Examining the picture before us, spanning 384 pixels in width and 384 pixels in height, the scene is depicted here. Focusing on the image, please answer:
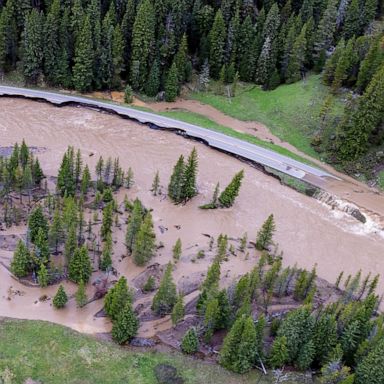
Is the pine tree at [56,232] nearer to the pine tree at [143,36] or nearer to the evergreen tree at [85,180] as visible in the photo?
the evergreen tree at [85,180]

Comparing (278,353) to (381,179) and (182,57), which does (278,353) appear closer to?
(381,179)

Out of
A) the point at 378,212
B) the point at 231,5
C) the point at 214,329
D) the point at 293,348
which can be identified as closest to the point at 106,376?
the point at 214,329

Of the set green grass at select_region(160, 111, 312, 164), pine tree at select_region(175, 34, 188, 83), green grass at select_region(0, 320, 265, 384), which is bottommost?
green grass at select_region(0, 320, 265, 384)

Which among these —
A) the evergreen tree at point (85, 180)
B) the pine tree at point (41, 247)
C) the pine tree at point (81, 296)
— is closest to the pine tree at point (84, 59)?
the evergreen tree at point (85, 180)

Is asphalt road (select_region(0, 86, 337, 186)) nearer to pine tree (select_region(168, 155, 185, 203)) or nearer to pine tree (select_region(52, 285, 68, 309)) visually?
pine tree (select_region(168, 155, 185, 203))

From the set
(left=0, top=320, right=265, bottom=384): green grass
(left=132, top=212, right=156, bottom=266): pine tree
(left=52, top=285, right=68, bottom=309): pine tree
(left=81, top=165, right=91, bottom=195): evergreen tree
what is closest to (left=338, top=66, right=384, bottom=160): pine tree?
(left=132, top=212, right=156, bottom=266): pine tree
